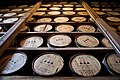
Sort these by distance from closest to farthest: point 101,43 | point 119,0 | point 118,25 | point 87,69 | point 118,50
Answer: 1. point 87,69
2. point 118,50
3. point 101,43
4. point 118,25
5. point 119,0

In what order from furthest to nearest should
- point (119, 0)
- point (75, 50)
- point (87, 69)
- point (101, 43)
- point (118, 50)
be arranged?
point (119, 0), point (101, 43), point (75, 50), point (118, 50), point (87, 69)

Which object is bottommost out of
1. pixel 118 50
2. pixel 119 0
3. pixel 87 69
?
pixel 87 69

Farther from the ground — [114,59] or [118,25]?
[118,25]

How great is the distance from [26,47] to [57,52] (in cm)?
58

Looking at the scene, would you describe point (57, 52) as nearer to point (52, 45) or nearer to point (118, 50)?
point (52, 45)

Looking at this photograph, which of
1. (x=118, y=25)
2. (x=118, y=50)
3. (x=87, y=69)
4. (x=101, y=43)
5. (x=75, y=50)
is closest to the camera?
(x=87, y=69)

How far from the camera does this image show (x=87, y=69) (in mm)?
2264

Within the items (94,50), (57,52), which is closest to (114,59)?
(94,50)

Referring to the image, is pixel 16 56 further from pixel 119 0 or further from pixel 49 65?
pixel 119 0

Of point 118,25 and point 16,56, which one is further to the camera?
point 118,25

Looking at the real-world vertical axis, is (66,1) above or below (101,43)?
above

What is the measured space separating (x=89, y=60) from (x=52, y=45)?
751mm

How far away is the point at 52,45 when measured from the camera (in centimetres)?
285

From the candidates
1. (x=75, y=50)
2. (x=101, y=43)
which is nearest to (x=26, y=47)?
(x=75, y=50)
